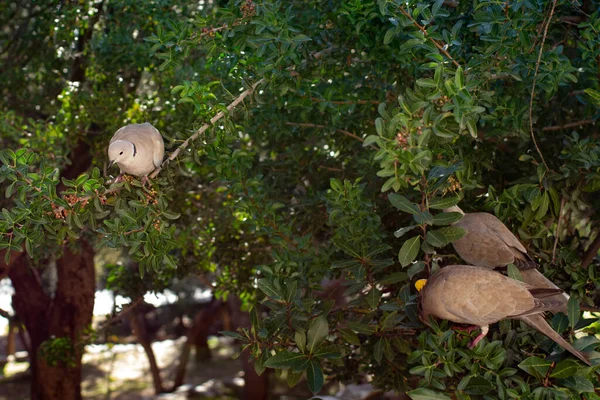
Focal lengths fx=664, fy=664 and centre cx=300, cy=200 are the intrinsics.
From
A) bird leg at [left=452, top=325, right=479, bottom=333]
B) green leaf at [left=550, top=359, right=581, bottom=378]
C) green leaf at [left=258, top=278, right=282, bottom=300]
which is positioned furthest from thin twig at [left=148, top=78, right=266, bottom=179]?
green leaf at [left=550, top=359, right=581, bottom=378]

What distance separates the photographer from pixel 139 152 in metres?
2.32

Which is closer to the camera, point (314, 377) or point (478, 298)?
point (478, 298)

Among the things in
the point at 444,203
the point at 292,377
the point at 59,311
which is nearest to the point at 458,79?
the point at 444,203

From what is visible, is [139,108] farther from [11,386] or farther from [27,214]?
[11,386]

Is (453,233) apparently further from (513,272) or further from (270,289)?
(270,289)

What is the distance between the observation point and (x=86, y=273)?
6062 mm

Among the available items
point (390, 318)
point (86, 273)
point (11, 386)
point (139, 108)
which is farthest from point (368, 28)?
point (11, 386)

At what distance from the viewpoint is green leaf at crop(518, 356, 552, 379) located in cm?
205

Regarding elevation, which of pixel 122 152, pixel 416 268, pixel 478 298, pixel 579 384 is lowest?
pixel 579 384

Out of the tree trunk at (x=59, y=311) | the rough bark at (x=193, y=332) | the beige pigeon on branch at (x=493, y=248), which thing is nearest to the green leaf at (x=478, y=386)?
the beige pigeon on branch at (x=493, y=248)

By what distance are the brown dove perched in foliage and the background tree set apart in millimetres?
92

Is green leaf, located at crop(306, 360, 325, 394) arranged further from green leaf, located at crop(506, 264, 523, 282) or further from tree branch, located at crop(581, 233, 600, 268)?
tree branch, located at crop(581, 233, 600, 268)

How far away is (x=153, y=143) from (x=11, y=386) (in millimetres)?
8920

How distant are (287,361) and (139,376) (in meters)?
8.91
